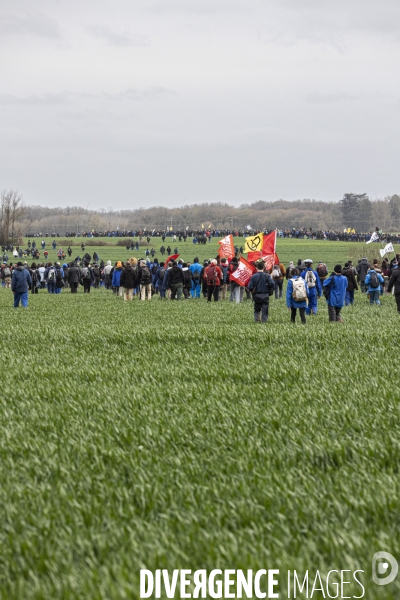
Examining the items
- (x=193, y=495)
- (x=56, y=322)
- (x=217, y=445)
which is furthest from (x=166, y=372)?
(x=56, y=322)

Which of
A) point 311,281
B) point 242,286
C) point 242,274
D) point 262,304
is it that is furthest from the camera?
point 242,286

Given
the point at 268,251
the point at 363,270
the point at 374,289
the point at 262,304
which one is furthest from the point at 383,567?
the point at 363,270

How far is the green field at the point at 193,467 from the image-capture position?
4.78 meters

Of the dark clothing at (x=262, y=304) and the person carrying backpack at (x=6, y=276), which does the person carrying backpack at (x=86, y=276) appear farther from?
the dark clothing at (x=262, y=304)

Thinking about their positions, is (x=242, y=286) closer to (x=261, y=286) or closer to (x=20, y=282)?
(x=20, y=282)

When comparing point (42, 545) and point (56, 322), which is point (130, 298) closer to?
point (56, 322)

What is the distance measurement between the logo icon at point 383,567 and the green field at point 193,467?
0.05 m

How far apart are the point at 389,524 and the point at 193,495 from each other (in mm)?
1446

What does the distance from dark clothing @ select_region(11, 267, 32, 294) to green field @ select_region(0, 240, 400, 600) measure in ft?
53.5

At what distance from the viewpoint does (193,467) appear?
6695 mm

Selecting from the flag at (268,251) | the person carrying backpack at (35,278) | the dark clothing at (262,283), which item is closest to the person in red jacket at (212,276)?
the flag at (268,251)

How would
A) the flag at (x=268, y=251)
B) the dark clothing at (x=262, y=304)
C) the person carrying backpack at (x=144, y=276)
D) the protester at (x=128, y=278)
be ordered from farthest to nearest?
1. the person carrying backpack at (x=144, y=276)
2. the protester at (x=128, y=278)
3. the flag at (x=268, y=251)
4. the dark clothing at (x=262, y=304)

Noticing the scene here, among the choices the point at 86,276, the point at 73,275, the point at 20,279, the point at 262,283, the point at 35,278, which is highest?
the point at 262,283

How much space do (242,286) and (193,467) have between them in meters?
26.3
